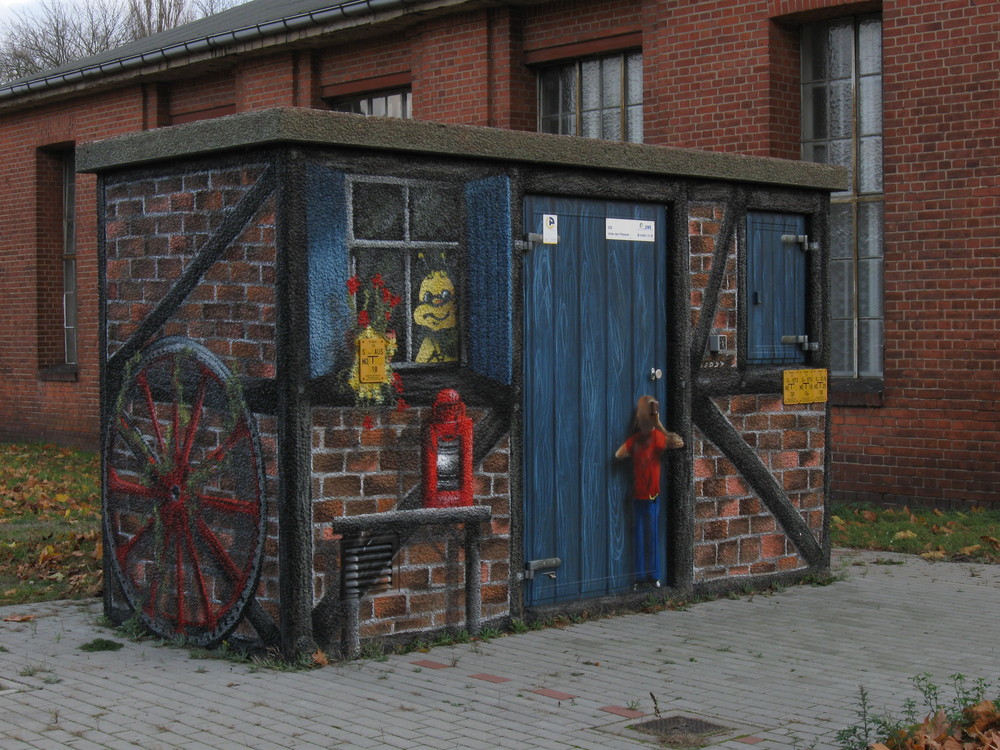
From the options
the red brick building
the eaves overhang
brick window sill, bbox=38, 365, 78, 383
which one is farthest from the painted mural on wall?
brick window sill, bbox=38, 365, 78, 383

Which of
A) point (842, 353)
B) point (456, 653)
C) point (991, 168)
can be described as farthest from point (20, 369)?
point (456, 653)

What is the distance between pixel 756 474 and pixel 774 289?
1.23 m

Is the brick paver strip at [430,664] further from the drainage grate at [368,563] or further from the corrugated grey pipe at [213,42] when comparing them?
the corrugated grey pipe at [213,42]

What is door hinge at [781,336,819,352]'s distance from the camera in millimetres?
9789

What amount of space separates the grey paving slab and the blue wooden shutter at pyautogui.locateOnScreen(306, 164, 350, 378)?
157 cm

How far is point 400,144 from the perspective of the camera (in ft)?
24.6

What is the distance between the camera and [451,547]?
7.83 meters

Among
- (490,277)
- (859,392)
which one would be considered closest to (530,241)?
(490,277)

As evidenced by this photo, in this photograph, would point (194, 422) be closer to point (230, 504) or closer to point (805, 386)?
point (230, 504)

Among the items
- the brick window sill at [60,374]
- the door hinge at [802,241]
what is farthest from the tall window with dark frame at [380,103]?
the door hinge at [802,241]

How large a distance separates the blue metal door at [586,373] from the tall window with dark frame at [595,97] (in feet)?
24.6

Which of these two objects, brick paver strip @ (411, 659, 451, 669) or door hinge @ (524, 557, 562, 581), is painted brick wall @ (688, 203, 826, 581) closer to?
door hinge @ (524, 557, 562, 581)

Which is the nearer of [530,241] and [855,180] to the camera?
[530,241]

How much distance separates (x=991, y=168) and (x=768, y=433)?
478 cm
